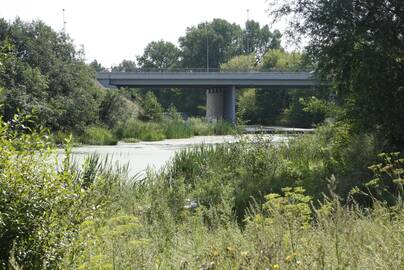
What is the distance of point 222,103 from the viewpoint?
2982 inches

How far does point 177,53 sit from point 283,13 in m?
115

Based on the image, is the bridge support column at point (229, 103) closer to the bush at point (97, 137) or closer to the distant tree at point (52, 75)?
the distant tree at point (52, 75)

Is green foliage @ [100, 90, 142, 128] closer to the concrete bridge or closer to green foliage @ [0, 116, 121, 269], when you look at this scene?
the concrete bridge

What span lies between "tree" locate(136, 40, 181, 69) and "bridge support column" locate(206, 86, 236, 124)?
5391 centimetres

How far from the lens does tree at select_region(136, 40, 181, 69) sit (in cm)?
13025

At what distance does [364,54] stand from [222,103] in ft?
202

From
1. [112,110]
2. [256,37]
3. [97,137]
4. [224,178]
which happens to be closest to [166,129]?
[112,110]

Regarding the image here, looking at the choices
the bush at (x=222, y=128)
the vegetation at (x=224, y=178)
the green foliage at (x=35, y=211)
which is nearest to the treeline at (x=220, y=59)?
the bush at (x=222, y=128)

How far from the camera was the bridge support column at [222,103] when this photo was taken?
7200cm

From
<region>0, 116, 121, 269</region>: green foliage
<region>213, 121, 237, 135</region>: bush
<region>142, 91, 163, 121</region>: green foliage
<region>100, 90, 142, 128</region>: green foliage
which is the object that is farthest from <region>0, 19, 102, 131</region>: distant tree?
<region>0, 116, 121, 269</region>: green foliage

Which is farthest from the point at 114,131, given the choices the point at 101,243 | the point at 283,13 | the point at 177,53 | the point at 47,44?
the point at 177,53

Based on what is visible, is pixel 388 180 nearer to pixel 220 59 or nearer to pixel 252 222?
pixel 252 222

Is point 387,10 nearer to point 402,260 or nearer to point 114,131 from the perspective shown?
point 402,260

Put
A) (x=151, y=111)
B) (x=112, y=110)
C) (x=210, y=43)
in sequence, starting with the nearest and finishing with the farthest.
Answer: (x=112, y=110)
(x=151, y=111)
(x=210, y=43)
